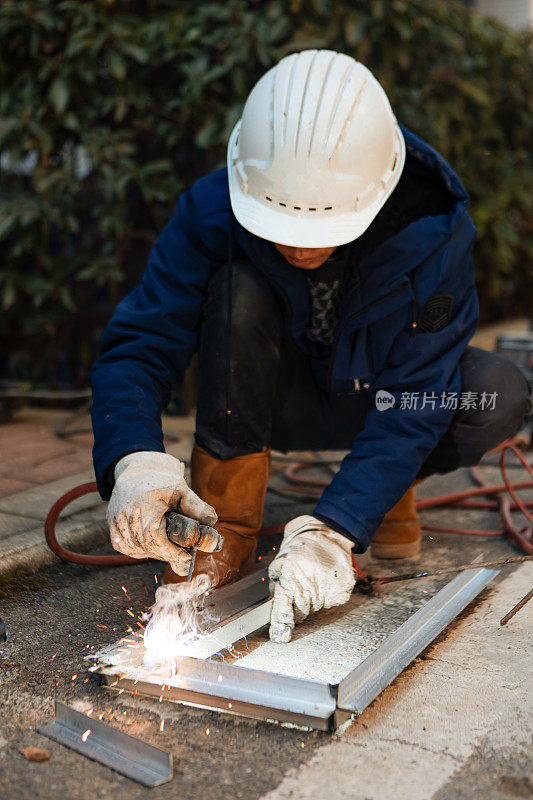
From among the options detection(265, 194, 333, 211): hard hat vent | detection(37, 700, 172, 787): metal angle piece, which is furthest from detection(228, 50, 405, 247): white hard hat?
detection(37, 700, 172, 787): metal angle piece

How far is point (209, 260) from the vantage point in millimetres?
2205

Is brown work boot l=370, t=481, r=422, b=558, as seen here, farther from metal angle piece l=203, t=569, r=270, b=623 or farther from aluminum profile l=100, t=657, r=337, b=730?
A: aluminum profile l=100, t=657, r=337, b=730

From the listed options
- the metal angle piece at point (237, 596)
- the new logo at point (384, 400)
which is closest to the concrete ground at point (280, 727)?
the metal angle piece at point (237, 596)

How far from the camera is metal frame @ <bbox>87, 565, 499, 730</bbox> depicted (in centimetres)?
151

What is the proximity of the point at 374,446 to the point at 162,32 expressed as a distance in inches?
100

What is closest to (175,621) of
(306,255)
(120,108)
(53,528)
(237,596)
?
(237,596)

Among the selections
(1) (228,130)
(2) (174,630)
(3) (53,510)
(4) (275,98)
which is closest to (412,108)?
(1) (228,130)

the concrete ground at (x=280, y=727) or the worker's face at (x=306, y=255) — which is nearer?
the concrete ground at (x=280, y=727)

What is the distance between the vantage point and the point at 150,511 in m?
1.76

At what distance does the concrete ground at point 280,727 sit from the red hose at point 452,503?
0.09 meters

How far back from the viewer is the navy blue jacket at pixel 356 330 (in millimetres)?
2006

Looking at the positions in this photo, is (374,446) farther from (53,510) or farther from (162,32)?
(162,32)

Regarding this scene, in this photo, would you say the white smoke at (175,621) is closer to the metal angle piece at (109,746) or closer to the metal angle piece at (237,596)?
the metal angle piece at (237,596)

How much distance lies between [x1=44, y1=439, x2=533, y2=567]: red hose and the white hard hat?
0.85 metres
